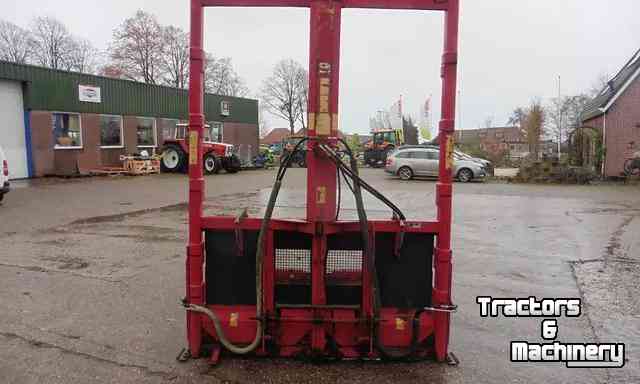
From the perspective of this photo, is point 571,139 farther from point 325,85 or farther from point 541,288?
point 325,85

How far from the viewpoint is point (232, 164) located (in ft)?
81.0

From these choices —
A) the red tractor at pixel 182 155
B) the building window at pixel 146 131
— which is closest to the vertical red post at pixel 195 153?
the red tractor at pixel 182 155

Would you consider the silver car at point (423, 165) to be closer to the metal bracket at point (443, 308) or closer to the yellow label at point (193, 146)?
the metal bracket at point (443, 308)

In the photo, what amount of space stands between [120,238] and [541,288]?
6353 mm

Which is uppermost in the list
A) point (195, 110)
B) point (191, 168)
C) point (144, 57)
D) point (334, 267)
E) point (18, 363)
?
point (144, 57)

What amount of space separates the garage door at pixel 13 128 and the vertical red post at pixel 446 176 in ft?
66.0

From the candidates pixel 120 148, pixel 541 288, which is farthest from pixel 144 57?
pixel 541 288

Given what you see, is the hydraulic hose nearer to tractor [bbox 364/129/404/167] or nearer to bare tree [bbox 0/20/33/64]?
tractor [bbox 364/129/404/167]

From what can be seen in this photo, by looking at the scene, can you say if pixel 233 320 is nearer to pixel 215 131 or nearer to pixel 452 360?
pixel 452 360

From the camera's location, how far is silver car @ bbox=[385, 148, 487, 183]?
22125 mm

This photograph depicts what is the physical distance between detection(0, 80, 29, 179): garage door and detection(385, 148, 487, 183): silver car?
15.9 metres

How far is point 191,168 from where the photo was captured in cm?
338

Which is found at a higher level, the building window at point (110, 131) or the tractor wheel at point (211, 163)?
the building window at point (110, 131)

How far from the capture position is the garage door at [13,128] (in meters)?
18.8
